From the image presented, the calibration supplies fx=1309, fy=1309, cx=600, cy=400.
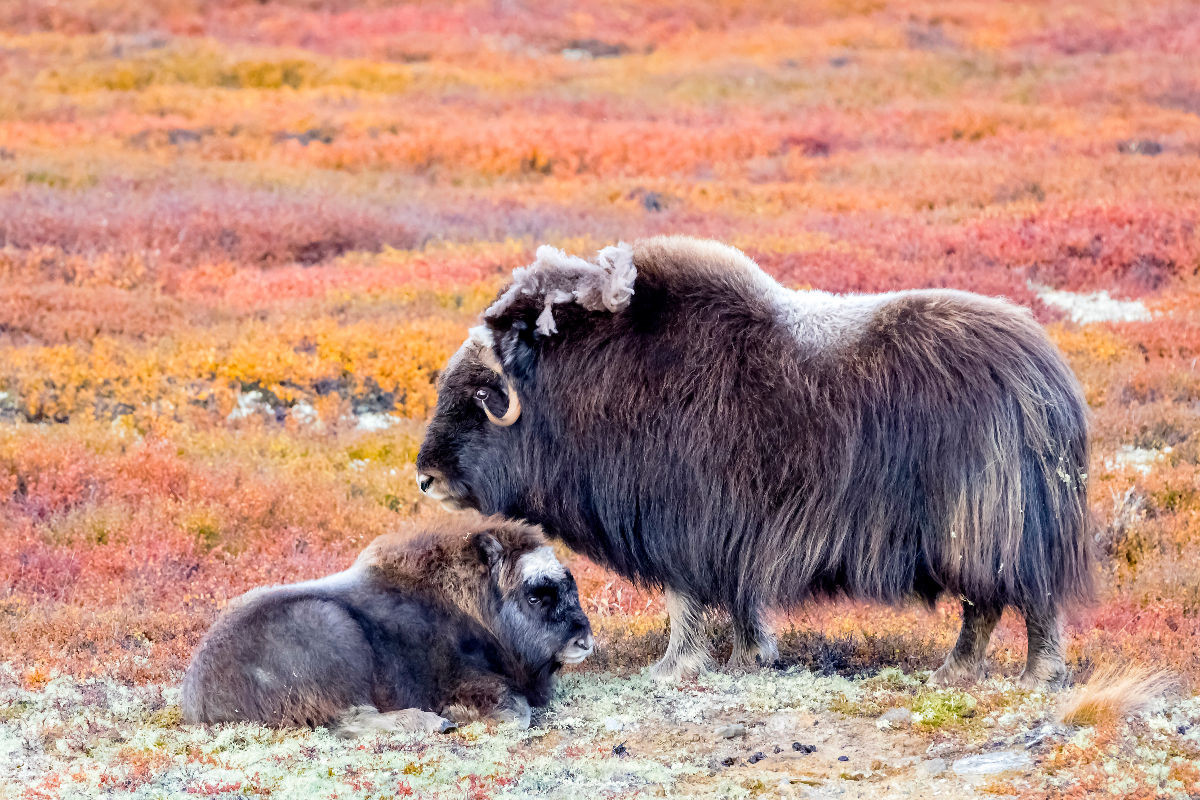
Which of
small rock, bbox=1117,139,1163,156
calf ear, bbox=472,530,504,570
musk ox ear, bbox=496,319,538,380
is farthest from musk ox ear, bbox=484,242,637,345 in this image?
small rock, bbox=1117,139,1163,156

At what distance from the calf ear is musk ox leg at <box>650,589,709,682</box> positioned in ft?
2.18

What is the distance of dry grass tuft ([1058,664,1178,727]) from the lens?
3736mm

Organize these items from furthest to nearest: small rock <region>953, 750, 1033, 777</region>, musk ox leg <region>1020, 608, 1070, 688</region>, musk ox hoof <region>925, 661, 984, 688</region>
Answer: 1. musk ox hoof <region>925, 661, 984, 688</region>
2. musk ox leg <region>1020, 608, 1070, 688</region>
3. small rock <region>953, 750, 1033, 777</region>

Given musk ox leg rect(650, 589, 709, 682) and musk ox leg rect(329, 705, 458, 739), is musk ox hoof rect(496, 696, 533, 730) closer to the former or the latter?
musk ox leg rect(329, 705, 458, 739)

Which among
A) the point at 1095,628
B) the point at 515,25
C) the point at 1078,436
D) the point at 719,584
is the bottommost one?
the point at 1095,628

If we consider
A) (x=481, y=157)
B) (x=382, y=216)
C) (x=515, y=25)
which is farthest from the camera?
(x=515, y=25)

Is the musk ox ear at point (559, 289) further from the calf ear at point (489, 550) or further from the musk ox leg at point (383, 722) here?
the musk ox leg at point (383, 722)

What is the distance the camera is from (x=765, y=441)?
4.45 metres

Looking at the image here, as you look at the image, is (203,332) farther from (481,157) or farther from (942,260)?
(481,157)

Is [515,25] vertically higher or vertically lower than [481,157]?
higher

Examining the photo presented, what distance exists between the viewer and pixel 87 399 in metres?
8.99

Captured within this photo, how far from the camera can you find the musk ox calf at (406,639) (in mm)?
4211

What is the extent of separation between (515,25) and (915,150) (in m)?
15.2

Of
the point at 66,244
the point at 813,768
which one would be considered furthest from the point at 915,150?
the point at 813,768
